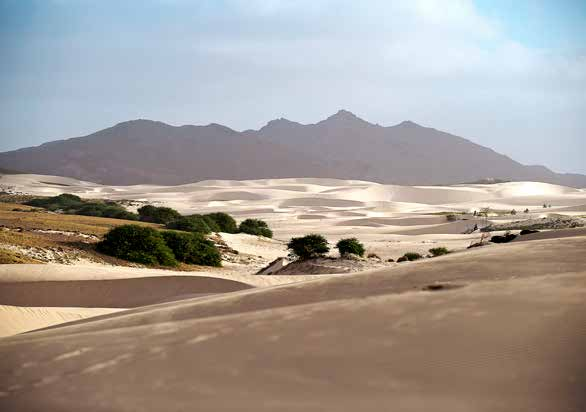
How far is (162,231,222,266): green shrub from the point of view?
2105 cm

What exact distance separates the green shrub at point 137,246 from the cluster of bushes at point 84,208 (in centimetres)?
1669

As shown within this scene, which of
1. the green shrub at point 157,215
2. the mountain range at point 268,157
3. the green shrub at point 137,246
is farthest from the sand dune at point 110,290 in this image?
the mountain range at point 268,157

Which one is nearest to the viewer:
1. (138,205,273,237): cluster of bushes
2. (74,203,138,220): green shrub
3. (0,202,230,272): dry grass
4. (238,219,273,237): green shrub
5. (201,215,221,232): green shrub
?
(0,202,230,272): dry grass

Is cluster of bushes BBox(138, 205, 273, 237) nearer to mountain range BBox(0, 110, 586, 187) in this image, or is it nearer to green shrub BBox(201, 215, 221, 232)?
green shrub BBox(201, 215, 221, 232)

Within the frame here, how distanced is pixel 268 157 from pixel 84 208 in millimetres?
114011

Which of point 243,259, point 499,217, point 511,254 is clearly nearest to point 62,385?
point 511,254

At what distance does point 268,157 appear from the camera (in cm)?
15375

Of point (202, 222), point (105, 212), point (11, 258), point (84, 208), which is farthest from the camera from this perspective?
point (84, 208)

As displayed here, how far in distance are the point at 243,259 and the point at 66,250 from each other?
723cm

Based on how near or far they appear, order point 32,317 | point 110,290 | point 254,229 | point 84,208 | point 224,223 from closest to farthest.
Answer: point 32,317, point 110,290, point 254,229, point 224,223, point 84,208

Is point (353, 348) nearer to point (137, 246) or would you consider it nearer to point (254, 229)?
point (137, 246)

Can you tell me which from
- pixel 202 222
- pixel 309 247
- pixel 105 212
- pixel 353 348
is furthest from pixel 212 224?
pixel 353 348

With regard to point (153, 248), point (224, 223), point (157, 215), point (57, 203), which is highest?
point (57, 203)

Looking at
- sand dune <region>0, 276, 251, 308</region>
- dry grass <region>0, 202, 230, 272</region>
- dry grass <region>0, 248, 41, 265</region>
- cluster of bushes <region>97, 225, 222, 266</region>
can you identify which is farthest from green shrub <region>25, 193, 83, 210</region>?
sand dune <region>0, 276, 251, 308</region>
